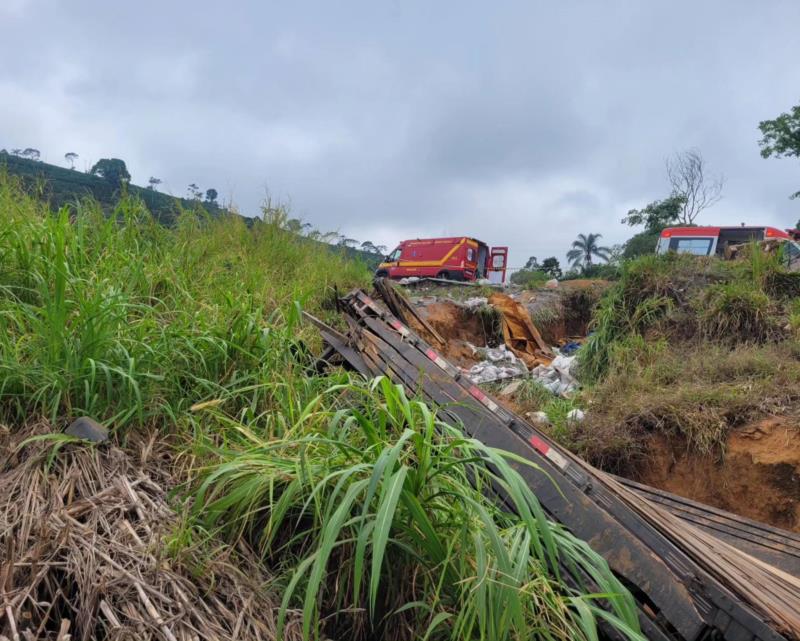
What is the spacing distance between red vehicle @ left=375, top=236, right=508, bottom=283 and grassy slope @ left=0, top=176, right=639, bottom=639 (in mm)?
15589

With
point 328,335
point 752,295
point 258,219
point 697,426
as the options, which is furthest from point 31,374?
point 752,295

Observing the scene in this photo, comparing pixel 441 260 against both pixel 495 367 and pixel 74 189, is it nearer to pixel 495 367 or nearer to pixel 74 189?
pixel 495 367

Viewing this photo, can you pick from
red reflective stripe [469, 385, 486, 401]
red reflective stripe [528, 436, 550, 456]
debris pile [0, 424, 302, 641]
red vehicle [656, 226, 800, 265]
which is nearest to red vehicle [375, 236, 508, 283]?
red vehicle [656, 226, 800, 265]

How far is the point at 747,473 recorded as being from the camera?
4.24m

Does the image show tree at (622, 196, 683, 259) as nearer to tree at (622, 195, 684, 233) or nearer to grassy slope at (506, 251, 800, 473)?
tree at (622, 195, 684, 233)

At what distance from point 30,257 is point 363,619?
2556 millimetres

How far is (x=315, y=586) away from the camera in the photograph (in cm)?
146

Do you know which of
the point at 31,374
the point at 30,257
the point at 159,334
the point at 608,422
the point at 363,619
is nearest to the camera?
the point at 363,619

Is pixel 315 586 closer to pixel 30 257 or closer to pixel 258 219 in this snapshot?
pixel 30 257

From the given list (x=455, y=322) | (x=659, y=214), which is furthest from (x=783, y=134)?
(x=455, y=322)

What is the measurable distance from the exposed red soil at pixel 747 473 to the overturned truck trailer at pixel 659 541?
0.97 metres

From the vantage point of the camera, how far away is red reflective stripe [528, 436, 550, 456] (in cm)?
303

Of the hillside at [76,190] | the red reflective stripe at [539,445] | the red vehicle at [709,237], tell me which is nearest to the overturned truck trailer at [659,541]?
the red reflective stripe at [539,445]

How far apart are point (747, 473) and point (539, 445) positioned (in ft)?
7.16
